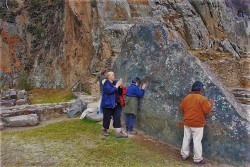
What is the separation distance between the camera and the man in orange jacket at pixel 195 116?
26.7ft

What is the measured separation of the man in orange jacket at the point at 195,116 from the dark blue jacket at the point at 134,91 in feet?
6.48

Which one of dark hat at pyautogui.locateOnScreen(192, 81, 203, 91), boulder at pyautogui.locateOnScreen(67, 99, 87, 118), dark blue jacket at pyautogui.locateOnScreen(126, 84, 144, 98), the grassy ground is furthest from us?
the grassy ground

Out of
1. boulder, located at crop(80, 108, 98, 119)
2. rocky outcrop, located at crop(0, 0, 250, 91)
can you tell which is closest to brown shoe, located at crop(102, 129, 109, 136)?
boulder, located at crop(80, 108, 98, 119)

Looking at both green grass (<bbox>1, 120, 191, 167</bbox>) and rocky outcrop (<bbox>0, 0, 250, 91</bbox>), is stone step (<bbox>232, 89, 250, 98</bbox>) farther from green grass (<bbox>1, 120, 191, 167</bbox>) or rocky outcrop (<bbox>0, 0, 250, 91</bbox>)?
green grass (<bbox>1, 120, 191, 167</bbox>)

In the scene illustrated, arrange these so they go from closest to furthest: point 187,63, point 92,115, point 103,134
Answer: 1. point 187,63
2. point 103,134
3. point 92,115

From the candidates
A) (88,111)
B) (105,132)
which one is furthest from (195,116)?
(88,111)

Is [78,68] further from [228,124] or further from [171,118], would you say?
[228,124]

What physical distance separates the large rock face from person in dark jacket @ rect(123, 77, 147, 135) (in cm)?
20

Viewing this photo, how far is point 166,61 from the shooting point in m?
9.69

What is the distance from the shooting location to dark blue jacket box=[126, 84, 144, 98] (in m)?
10.1

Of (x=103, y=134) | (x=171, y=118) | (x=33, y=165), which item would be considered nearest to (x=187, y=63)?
(x=171, y=118)

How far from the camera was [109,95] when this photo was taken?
9.41 meters

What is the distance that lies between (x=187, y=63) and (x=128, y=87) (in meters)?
1.97

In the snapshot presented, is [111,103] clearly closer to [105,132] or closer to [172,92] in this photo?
[105,132]
